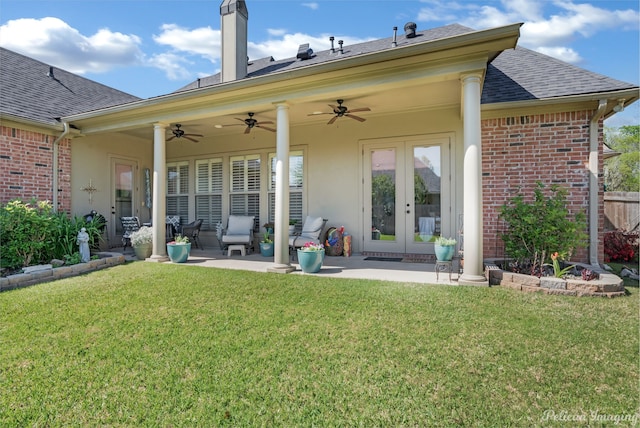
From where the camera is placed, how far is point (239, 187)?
8414mm

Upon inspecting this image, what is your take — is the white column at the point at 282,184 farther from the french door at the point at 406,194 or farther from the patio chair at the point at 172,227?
the patio chair at the point at 172,227

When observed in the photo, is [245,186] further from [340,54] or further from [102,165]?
[340,54]

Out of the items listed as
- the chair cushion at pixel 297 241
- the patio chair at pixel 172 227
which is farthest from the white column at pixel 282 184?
the patio chair at pixel 172 227

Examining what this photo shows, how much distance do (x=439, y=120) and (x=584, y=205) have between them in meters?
2.71

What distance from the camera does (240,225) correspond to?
25.1 ft

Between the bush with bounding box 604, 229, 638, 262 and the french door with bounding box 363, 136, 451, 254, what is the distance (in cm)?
291

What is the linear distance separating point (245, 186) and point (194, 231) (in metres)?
1.63

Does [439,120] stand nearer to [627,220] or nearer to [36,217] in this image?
[627,220]

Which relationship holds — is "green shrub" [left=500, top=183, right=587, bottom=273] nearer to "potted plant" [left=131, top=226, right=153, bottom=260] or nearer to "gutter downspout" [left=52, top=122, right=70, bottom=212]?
"potted plant" [left=131, top=226, right=153, bottom=260]

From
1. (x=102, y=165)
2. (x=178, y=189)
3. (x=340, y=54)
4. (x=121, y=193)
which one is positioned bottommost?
(x=121, y=193)

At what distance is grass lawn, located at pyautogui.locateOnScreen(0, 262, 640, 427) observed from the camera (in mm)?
1811

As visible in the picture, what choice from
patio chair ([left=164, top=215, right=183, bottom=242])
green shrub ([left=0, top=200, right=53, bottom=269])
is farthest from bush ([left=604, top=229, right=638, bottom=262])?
green shrub ([left=0, top=200, right=53, bottom=269])

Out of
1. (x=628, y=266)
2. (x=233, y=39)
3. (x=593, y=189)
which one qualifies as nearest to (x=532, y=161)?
(x=593, y=189)

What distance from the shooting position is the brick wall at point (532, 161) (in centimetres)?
502
